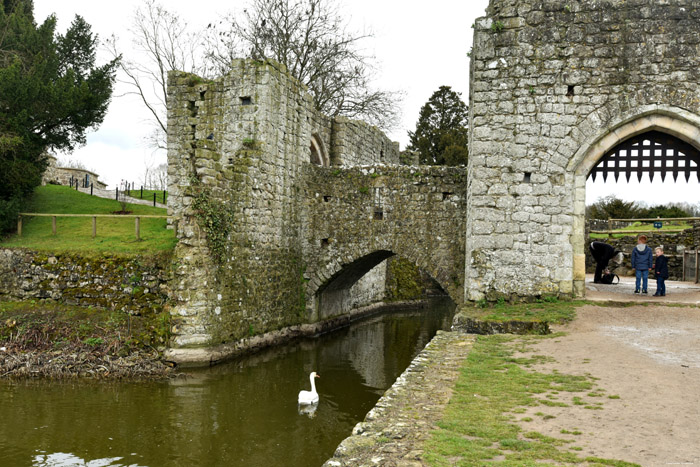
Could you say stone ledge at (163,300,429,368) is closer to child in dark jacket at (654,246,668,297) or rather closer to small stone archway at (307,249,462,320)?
small stone archway at (307,249,462,320)

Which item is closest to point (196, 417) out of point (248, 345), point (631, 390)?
point (248, 345)

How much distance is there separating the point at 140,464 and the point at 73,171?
2499 cm

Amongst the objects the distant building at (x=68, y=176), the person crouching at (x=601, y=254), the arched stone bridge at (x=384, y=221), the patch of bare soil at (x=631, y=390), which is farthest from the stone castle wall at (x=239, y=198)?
the distant building at (x=68, y=176)

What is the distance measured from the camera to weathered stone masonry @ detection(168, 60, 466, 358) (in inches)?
416

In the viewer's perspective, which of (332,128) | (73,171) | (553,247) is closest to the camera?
(553,247)

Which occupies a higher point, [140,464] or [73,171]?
[73,171]

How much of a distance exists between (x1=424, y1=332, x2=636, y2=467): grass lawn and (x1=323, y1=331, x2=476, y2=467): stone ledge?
0.36 ft

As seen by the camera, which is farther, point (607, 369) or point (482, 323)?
point (482, 323)

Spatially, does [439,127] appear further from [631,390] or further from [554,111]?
[631,390]

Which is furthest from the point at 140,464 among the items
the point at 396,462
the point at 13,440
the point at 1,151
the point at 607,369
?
the point at 1,151

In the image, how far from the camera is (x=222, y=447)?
6.83 m

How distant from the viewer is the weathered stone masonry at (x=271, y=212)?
10578 mm

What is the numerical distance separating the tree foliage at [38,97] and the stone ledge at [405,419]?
1269cm

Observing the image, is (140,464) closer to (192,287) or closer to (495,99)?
(192,287)
